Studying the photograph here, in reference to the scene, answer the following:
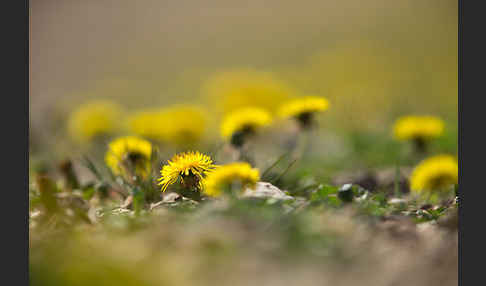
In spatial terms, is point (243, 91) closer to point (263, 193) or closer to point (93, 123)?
point (93, 123)

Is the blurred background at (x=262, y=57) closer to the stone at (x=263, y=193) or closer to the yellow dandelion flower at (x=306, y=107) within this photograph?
the yellow dandelion flower at (x=306, y=107)

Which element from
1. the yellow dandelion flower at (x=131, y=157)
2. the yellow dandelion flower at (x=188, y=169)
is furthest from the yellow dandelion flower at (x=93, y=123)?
the yellow dandelion flower at (x=188, y=169)

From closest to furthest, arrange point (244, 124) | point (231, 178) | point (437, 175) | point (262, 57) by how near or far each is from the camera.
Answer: point (231, 178) < point (437, 175) < point (244, 124) < point (262, 57)

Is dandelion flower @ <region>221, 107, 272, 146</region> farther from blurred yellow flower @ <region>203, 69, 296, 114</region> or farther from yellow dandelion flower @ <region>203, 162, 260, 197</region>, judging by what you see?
blurred yellow flower @ <region>203, 69, 296, 114</region>

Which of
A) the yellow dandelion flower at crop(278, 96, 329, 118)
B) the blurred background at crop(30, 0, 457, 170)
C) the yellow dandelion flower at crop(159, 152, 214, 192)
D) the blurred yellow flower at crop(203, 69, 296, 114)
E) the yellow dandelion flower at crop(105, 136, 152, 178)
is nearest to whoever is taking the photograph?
the yellow dandelion flower at crop(159, 152, 214, 192)

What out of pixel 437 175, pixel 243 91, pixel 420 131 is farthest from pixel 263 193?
pixel 243 91

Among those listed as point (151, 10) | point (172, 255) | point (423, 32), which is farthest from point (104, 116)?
point (423, 32)

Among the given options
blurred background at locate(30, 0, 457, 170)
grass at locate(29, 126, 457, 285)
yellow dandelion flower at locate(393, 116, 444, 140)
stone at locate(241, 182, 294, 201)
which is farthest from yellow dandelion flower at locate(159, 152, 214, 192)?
blurred background at locate(30, 0, 457, 170)
